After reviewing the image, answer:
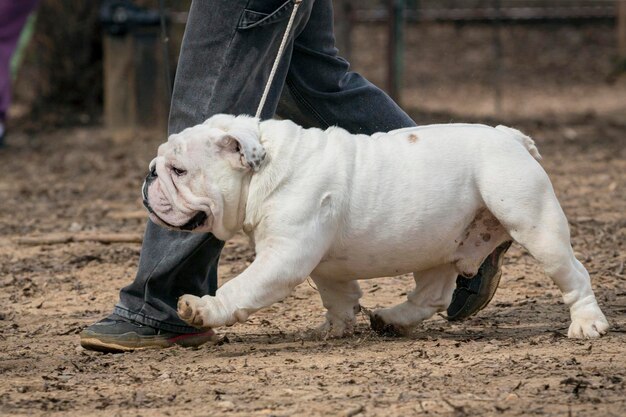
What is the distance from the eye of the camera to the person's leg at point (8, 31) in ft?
31.8

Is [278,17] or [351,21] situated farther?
[351,21]

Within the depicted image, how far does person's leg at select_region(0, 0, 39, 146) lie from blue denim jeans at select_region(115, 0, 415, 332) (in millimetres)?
6027

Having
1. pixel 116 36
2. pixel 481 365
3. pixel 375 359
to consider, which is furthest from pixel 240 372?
pixel 116 36

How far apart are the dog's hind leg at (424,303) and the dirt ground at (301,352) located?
2.8 inches

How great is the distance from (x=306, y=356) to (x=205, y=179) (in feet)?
2.26

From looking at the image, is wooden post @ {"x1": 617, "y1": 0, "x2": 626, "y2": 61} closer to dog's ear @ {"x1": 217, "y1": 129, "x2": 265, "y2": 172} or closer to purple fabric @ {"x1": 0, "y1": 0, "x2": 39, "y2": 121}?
purple fabric @ {"x1": 0, "y1": 0, "x2": 39, "y2": 121}

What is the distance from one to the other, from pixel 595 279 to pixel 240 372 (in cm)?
203

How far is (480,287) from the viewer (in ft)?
13.7

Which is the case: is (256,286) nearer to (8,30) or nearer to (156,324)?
(156,324)

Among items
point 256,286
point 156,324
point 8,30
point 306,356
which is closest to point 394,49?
point 8,30

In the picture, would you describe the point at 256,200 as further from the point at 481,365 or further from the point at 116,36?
the point at 116,36

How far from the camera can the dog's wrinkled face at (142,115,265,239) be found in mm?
3635

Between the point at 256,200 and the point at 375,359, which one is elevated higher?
the point at 256,200

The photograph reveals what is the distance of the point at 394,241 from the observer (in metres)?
3.76
